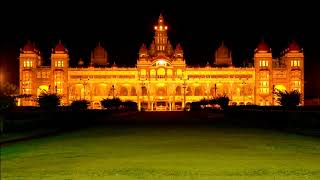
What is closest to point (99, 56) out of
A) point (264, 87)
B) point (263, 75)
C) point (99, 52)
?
point (99, 52)

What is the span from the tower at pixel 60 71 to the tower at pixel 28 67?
455 cm

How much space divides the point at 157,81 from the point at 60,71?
76.1ft

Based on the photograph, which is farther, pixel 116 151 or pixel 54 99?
pixel 54 99

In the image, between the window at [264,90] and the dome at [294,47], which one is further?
the dome at [294,47]

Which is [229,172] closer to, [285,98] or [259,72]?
[285,98]

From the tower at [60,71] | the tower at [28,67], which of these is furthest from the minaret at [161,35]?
the tower at [28,67]

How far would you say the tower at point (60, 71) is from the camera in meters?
130

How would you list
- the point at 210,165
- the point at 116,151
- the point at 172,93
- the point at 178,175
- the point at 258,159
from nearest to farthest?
the point at 178,175 < the point at 210,165 < the point at 258,159 < the point at 116,151 < the point at 172,93

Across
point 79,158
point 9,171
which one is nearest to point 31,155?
point 79,158

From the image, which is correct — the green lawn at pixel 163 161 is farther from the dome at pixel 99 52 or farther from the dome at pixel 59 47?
the dome at pixel 99 52

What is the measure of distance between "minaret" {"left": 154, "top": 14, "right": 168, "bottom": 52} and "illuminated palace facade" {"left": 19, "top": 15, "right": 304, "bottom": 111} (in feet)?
42.2

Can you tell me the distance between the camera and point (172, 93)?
132 m

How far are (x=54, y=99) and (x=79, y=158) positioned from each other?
4635 cm

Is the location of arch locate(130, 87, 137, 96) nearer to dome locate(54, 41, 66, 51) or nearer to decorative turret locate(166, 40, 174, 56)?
decorative turret locate(166, 40, 174, 56)
